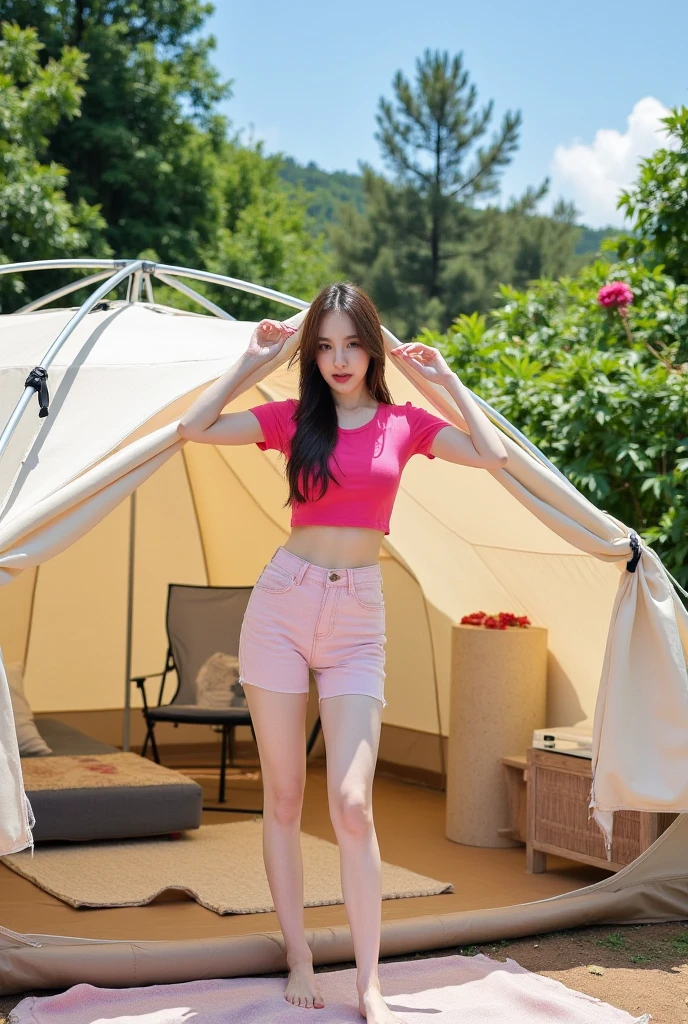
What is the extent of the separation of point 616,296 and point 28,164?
7.02m

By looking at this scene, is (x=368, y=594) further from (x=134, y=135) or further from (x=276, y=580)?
(x=134, y=135)

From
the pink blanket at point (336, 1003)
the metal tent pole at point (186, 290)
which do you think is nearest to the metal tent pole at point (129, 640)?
the metal tent pole at point (186, 290)

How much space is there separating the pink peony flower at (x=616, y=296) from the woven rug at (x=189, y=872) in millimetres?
2770

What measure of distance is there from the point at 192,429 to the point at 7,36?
9.75 metres

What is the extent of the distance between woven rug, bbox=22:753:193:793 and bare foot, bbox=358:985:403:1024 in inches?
83.3

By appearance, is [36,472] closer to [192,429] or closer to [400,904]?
[192,429]

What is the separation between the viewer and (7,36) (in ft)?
36.9

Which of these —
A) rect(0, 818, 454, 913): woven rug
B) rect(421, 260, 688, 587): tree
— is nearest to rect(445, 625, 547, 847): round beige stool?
rect(0, 818, 454, 913): woven rug

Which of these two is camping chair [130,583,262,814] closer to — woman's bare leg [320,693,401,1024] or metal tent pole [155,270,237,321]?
metal tent pole [155,270,237,321]

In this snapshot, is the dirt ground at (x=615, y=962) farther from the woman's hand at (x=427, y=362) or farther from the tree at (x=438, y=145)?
the tree at (x=438, y=145)

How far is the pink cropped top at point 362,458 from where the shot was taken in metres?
2.82

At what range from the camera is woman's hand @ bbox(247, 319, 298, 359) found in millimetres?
3029

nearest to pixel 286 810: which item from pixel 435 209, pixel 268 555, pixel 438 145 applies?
pixel 268 555

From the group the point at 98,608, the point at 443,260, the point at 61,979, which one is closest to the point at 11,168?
the point at 98,608
